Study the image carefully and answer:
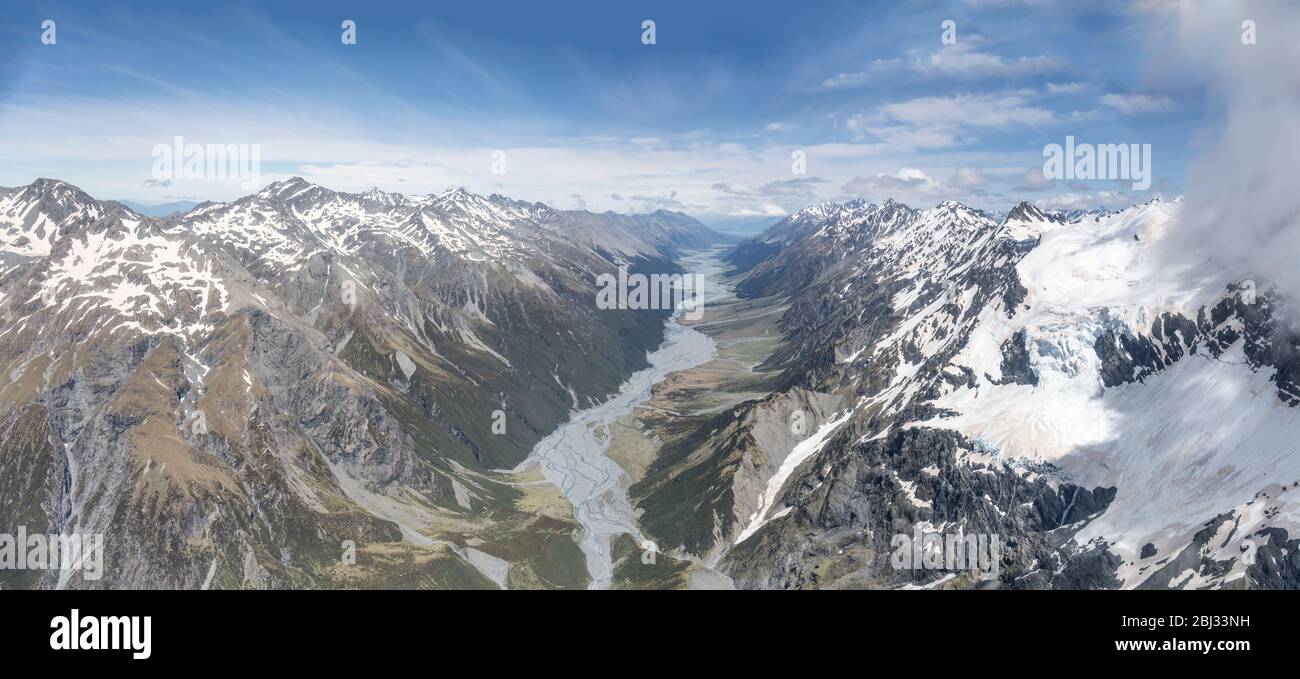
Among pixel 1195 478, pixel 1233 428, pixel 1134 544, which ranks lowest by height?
pixel 1134 544
